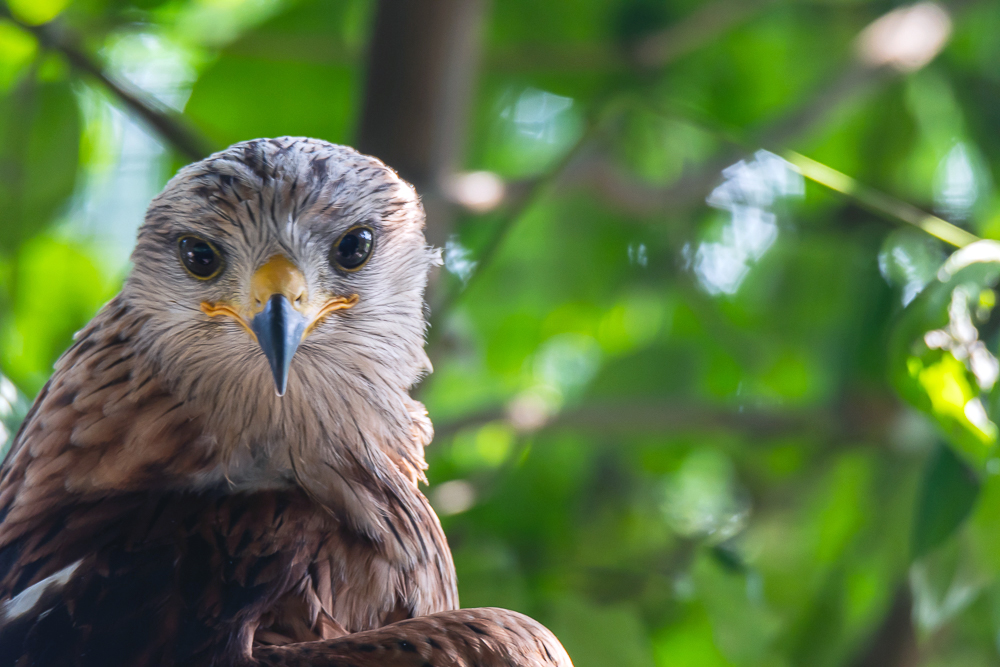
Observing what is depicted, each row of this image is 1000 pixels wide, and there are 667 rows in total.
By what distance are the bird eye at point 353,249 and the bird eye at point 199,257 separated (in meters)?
0.10

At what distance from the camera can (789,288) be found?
1.93 m

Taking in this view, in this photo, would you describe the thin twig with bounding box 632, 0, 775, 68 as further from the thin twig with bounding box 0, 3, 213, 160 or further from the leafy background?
the thin twig with bounding box 0, 3, 213, 160

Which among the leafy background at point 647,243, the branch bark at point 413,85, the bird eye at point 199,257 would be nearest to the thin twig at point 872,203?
the leafy background at point 647,243

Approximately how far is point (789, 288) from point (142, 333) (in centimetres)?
136

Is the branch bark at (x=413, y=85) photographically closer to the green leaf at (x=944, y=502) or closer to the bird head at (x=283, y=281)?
the bird head at (x=283, y=281)

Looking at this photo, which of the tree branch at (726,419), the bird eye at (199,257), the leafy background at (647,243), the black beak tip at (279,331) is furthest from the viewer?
the tree branch at (726,419)

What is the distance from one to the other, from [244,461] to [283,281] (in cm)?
18

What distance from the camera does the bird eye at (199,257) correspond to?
88 cm

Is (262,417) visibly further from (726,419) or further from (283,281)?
(726,419)

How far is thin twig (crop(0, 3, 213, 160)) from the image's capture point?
137cm

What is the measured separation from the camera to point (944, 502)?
1.10 m

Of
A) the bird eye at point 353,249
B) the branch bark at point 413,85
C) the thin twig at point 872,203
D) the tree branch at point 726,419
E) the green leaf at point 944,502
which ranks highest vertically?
the branch bark at point 413,85

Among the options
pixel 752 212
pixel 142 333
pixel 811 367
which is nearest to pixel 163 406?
pixel 142 333

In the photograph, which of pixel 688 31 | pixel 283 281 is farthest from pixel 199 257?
pixel 688 31
